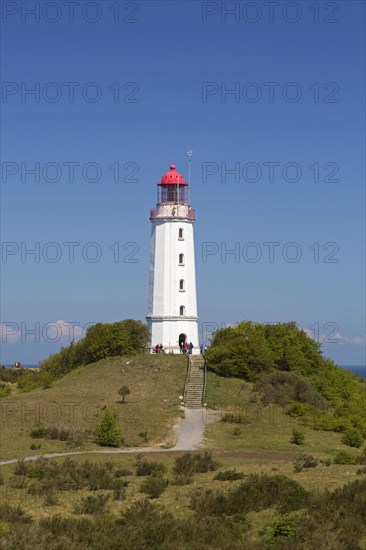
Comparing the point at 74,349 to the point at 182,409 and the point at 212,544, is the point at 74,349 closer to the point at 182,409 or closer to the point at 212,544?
the point at 182,409

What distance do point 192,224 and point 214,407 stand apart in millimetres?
15875

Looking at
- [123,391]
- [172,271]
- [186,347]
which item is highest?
[172,271]

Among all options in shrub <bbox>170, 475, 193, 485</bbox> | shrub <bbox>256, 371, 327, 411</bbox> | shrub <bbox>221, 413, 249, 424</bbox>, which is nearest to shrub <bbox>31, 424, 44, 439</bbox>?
shrub <bbox>221, 413, 249, 424</bbox>

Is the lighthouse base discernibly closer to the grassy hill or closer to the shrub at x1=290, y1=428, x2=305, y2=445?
the grassy hill

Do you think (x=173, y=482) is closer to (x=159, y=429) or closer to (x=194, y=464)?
(x=194, y=464)

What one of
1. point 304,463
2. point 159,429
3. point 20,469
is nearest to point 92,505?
point 20,469

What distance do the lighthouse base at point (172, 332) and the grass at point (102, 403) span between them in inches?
94.9

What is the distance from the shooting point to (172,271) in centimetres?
5975

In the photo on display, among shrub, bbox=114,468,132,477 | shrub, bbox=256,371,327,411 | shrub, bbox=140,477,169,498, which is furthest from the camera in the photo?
shrub, bbox=256,371,327,411

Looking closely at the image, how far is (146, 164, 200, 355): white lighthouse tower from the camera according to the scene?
5978cm

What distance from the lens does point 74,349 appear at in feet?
211

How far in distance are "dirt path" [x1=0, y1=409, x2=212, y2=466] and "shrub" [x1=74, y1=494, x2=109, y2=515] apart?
338 inches

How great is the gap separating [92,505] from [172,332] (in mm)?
33690

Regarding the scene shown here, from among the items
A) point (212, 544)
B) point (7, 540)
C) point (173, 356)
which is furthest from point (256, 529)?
point (173, 356)
